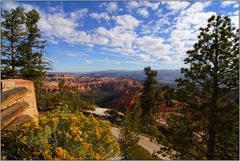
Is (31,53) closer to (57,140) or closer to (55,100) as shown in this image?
(55,100)

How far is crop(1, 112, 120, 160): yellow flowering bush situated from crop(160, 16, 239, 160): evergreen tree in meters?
5.89

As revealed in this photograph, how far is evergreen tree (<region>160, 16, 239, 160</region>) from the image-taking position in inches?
456

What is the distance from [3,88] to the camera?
862cm

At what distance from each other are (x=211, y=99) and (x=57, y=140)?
798cm

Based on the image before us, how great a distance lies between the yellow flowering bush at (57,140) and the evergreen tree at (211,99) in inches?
232

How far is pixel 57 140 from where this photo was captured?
7027 mm

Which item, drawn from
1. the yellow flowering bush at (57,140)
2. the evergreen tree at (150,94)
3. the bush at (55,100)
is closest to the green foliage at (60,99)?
the bush at (55,100)

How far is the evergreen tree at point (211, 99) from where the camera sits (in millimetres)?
11578

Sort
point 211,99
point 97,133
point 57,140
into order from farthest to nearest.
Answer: point 211,99
point 97,133
point 57,140

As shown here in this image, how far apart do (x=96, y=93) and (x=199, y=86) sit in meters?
150

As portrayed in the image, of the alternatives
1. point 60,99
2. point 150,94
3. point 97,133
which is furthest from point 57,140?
point 150,94

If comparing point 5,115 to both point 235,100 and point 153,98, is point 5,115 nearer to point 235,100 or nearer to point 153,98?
point 235,100

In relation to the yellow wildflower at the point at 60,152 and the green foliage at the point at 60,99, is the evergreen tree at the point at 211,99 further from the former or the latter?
the green foliage at the point at 60,99

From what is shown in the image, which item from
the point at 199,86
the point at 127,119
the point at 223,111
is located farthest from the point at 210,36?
the point at 127,119
